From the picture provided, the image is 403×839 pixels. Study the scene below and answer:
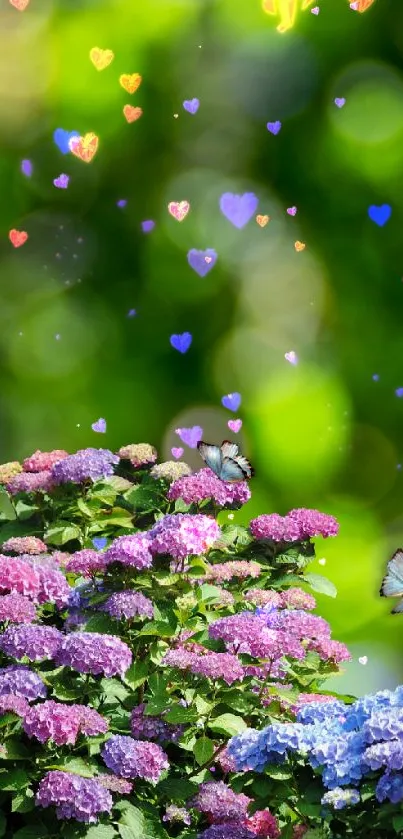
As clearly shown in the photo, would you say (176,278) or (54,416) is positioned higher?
(176,278)

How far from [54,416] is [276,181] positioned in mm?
1126

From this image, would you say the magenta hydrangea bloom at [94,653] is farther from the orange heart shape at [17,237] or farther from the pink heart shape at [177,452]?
the orange heart shape at [17,237]

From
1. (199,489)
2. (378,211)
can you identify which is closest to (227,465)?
(199,489)

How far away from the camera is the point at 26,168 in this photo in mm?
4602

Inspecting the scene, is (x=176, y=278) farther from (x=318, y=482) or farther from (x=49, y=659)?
(x=49, y=659)

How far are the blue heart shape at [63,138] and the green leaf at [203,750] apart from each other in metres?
2.69

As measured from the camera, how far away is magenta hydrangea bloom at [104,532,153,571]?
8.05 feet

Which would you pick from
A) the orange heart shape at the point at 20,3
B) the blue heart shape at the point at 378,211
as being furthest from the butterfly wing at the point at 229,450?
the orange heart shape at the point at 20,3

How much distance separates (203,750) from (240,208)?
251 centimetres

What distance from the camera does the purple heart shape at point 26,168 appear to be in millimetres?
4598

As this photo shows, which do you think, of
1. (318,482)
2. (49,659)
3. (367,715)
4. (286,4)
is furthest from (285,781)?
(286,4)

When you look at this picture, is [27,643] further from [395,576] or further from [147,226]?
[147,226]

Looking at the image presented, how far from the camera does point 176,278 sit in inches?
173

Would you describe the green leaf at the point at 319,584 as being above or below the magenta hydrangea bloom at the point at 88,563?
above
